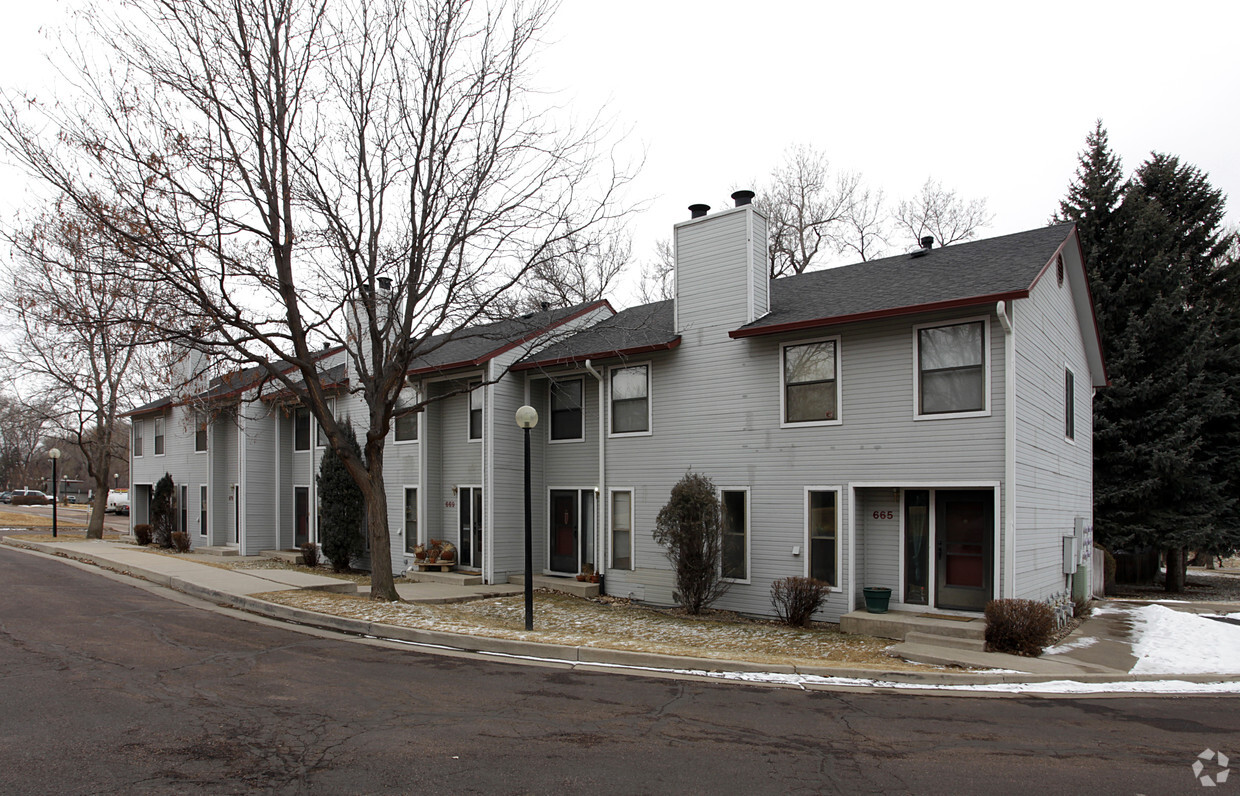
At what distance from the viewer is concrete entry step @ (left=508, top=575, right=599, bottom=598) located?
17.0 metres

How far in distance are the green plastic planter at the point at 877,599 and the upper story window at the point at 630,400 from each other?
19.0 ft

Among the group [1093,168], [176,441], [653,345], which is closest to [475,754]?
[653,345]

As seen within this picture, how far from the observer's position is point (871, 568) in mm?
13492

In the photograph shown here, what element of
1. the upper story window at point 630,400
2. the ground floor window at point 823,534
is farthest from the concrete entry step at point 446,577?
the ground floor window at point 823,534

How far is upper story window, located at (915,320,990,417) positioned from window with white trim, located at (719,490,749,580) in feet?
12.8

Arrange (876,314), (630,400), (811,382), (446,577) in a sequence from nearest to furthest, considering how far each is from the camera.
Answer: (876,314) < (811,382) < (630,400) < (446,577)

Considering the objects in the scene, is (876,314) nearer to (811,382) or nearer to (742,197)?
(811,382)

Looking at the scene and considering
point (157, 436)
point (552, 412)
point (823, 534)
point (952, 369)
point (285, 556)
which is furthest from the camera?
point (157, 436)

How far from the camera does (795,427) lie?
47.0 ft

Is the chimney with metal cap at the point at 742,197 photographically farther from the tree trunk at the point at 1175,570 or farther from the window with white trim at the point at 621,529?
the tree trunk at the point at 1175,570

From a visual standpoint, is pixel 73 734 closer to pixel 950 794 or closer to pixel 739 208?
pixel 950 794

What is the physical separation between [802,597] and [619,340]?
23.6ft

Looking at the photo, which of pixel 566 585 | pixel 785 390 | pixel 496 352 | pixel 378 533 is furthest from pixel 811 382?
pixel 378 533

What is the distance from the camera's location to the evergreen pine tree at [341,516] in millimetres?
Answer: 21344
